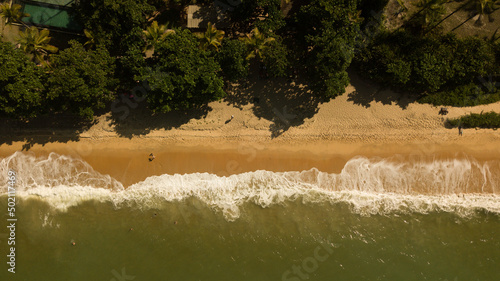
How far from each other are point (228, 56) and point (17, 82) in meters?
14.5

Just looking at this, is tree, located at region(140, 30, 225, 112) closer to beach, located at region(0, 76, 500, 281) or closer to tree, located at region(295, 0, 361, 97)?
beach, located at region(0, 76, 500, 281)

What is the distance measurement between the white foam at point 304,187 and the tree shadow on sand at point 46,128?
167 centimetres

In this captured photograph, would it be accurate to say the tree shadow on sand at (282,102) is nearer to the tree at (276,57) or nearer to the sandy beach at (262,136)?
the sandy beach at (262,136)

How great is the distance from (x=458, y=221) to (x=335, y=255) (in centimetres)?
1009

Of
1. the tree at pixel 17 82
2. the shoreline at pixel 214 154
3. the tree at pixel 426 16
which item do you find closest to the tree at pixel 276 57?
the shoreline at pixel 214 154

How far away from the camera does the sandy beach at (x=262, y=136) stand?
1009 inches

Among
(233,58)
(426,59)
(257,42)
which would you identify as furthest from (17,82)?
(426,59)

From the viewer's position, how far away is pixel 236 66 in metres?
22.5

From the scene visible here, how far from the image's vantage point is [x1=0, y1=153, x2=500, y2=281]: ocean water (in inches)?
982

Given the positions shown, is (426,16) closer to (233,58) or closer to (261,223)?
(233,58)

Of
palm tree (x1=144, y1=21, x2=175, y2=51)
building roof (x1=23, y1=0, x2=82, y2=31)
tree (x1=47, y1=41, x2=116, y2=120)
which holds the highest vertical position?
building roof (x1=23, y1=0, x2=82, y2=31)

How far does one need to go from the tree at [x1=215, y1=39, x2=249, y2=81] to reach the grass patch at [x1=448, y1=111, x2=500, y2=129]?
56.2ft

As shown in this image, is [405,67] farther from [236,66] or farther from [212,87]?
[212,87]

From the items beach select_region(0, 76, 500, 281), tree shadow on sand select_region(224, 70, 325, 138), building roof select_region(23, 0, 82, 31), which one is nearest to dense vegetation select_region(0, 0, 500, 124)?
tree shadow on sand select_region(224, 70, 325, 138)
